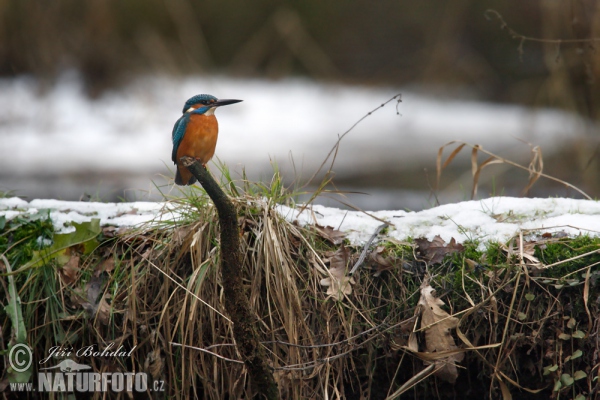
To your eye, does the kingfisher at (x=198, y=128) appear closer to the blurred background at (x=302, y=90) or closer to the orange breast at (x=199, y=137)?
the orange breast at (x=199, y=137)

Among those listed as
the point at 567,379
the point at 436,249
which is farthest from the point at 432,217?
the point at 567,379

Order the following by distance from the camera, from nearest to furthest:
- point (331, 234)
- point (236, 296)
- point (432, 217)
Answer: point (236, 296)
point (331, 234)
point (432, 217)

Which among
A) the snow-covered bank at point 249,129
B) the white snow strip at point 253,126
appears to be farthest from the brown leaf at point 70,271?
the white snow strip at point 253,126

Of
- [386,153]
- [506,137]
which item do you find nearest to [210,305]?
[386,153]

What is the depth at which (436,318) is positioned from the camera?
245 cm

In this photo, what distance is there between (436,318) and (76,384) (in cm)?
144

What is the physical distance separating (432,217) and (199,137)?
112 cm

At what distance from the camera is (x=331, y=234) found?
2.74 m

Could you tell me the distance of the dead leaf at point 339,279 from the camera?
2.49m

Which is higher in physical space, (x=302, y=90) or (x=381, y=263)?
(x=302, y=90)

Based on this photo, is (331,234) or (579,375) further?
(331,234)

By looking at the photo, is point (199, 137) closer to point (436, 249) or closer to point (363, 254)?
point (363, 254)

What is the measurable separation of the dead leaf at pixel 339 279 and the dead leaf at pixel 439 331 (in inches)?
11.4

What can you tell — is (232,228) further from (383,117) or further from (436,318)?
(383,117)
